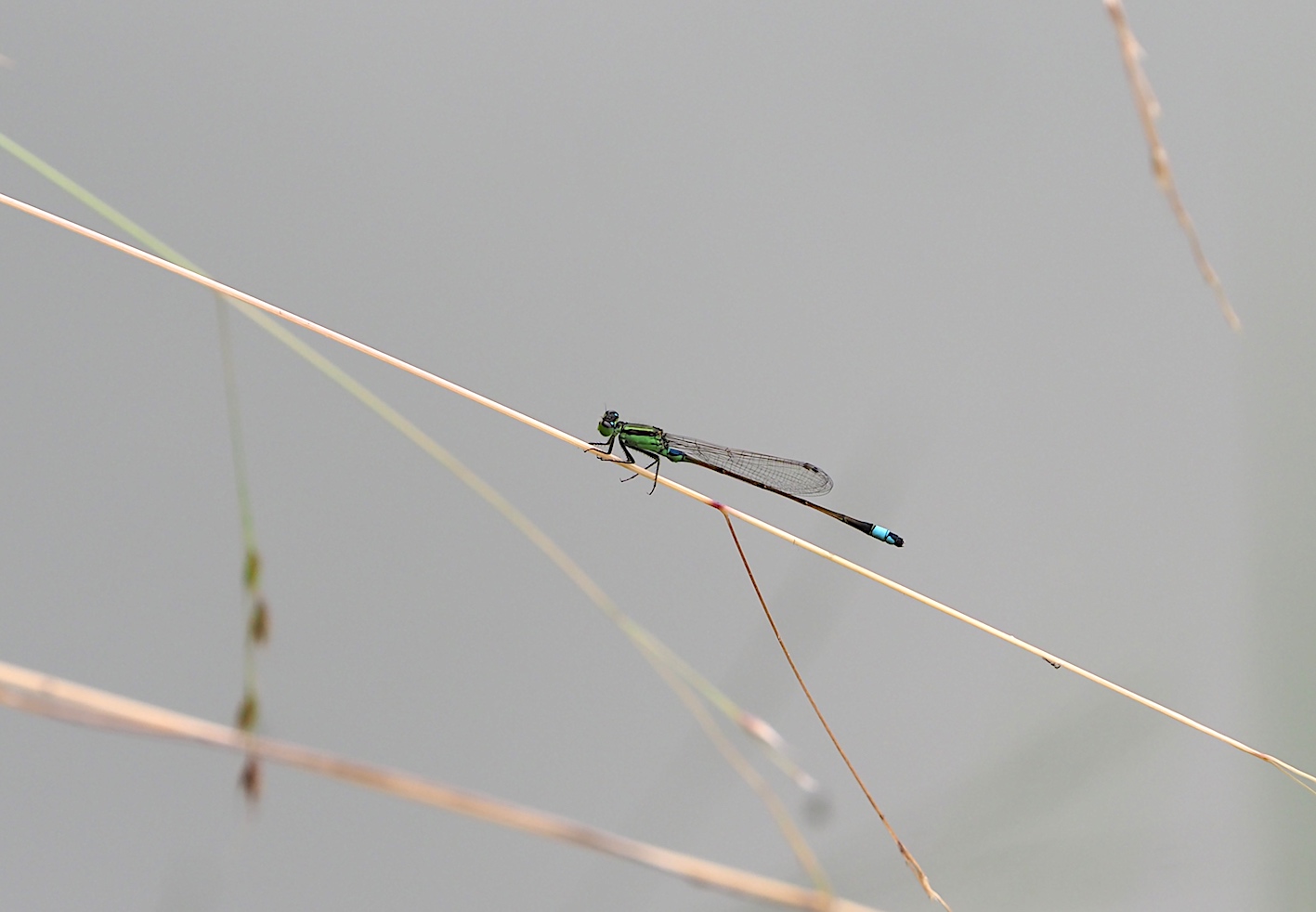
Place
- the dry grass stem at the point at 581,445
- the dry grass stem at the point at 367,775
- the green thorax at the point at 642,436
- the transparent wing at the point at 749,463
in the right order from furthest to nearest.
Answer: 1. the transparent wing at the point at 749,463
2. the green thorax at the point at 642,436
3. the dry grass stem at the point at 581,445
4. the dry grass stem at the point at 367,775

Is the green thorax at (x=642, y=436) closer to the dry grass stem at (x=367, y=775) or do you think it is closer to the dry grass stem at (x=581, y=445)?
the dry grass stem at (x=581, y=445)

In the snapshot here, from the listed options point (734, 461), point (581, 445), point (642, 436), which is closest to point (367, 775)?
point (581, 445)

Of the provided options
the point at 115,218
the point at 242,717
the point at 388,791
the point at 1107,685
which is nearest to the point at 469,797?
the point at 388,791

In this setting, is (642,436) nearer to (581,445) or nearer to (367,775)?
(581,445)

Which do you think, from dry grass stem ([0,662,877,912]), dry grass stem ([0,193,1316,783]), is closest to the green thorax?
dry grass stem ([0,193,1316,783])

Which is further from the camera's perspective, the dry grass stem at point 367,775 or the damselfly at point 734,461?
the damselfly at point 734,461

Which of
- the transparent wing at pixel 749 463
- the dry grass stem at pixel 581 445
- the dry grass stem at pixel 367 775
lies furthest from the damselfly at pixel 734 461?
the dry grass stem at pixel 367 775

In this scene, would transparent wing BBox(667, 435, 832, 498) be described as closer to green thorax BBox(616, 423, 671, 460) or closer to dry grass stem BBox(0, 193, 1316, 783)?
green thorax BBox(616, 423, 671, 460)
